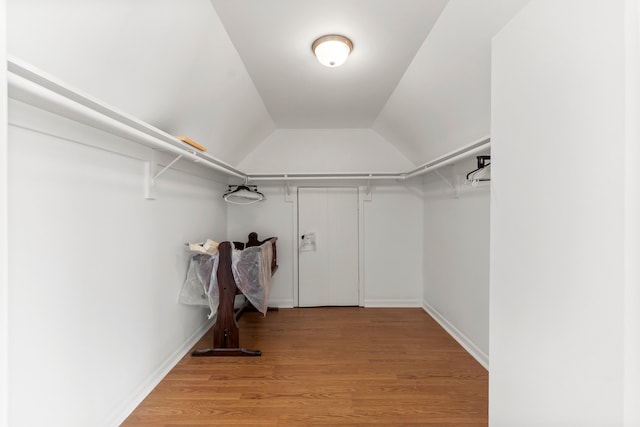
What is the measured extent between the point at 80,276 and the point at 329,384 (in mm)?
1614

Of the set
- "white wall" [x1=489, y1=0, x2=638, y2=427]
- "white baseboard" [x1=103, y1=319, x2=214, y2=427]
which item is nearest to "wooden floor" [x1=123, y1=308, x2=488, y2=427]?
"white baseboard" [x1=103, y1=319, x2=214, y2=427]

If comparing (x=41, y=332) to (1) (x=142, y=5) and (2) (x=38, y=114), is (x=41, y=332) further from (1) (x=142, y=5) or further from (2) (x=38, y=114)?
(1) (x=142, y=5)

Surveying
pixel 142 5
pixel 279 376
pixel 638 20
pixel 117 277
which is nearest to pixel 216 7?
pixel 142 5

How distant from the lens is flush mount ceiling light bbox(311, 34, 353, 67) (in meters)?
1.79

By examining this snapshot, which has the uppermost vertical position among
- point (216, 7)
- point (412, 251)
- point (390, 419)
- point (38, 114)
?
point (216, 7)

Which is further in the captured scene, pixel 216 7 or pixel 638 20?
pixel 216 7

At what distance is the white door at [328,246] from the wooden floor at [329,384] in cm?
82

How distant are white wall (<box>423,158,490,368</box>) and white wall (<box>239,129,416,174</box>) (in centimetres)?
65

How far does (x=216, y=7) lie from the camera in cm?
154

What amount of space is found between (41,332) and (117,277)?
1.57 ft

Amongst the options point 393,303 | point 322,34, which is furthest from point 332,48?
point 393,303

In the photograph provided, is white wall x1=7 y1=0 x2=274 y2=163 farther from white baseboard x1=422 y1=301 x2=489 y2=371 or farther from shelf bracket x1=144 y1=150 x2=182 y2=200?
white baseboard x1=422 y1=301 x2=489 y2=371

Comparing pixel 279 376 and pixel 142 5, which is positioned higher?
pixel 142 5

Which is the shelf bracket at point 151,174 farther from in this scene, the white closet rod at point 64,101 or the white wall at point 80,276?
the white closet rod at point 64,101
